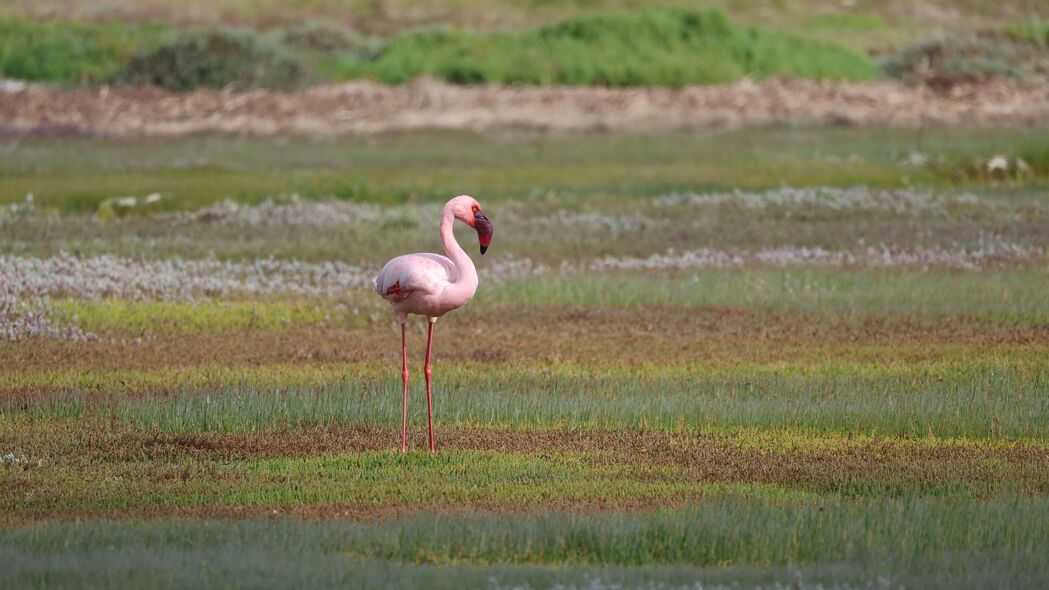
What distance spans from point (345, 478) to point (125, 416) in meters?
2.84

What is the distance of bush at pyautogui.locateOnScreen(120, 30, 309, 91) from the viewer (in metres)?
44.0

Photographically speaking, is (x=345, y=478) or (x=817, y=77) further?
(x=817, y=77)

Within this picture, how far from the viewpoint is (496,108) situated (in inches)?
1716

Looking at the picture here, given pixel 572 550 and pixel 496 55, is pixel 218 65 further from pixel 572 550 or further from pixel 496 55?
pixel 572 550

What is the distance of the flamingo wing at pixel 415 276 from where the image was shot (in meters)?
11.7

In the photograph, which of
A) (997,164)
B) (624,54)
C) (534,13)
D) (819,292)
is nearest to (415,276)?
(819,292)

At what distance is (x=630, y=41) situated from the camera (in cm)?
5162

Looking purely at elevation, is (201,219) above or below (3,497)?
below

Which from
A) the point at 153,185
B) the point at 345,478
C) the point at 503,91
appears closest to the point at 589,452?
the point at 345,478

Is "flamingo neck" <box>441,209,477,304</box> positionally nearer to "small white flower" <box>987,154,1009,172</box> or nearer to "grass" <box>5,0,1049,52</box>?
"small white flower" <box>987,154,1009,172</box>

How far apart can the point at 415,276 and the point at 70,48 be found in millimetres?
40539

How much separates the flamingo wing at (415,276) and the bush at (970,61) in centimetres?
3747

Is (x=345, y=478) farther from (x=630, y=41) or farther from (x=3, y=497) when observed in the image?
(x=630, y=41)

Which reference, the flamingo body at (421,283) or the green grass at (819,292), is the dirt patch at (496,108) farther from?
the flamingo body at (421,283)
